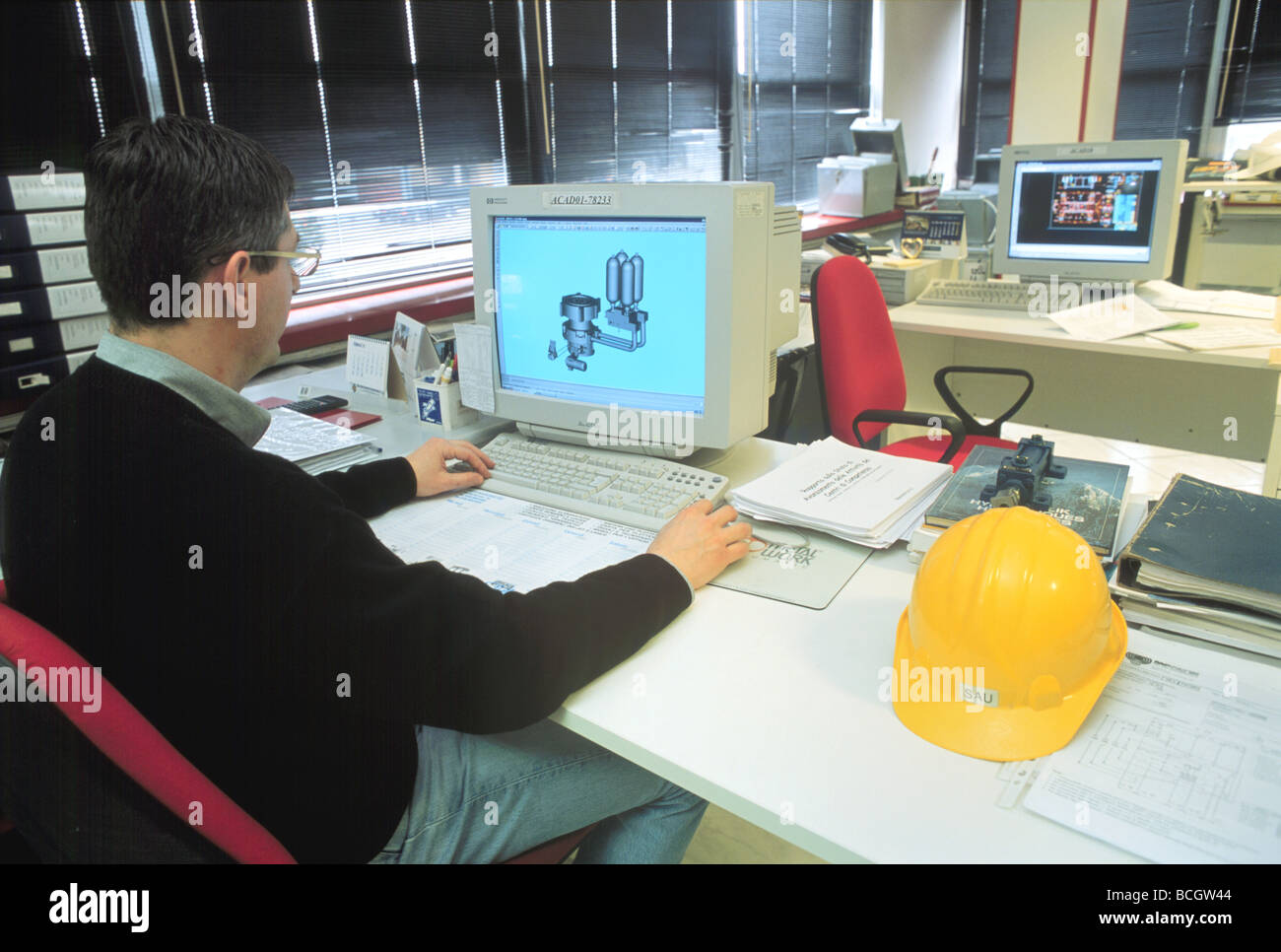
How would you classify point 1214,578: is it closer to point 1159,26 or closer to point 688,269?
point 688,269

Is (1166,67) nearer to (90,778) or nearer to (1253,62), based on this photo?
(1253,62)

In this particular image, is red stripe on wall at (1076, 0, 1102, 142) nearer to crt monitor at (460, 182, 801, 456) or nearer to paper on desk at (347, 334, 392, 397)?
crt monitor at (460, 182, 801, 456)

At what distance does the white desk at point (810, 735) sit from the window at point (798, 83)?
12.6ft

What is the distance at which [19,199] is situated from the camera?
170cm

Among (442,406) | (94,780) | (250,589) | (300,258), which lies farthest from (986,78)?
(94,780)

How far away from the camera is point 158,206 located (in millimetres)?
896

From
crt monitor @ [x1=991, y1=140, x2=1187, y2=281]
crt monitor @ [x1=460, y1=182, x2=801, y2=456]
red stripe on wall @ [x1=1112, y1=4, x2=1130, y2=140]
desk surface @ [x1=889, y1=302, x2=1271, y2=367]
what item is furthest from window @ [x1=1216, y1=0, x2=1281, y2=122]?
crt monitor @ [x1=460, y1=182, x2=801, y2=456]

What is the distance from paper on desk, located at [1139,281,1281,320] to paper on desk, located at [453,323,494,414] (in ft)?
7.67

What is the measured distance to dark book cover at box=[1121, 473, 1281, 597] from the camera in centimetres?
94

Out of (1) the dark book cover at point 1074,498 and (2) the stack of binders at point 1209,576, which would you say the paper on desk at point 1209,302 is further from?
(2) the stack of binders at point 1209,576

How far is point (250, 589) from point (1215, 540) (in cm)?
Result: 108

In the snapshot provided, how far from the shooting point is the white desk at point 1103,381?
8.59 feet

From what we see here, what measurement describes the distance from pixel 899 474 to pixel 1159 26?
232 inches

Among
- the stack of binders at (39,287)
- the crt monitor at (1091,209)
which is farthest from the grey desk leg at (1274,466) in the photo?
the stack of binders at (39,287)
